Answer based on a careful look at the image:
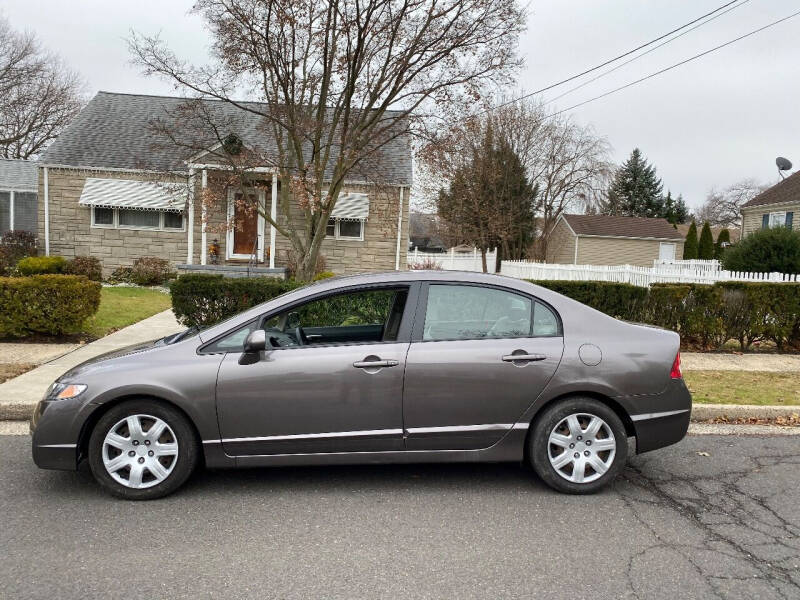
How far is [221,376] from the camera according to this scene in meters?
4.20

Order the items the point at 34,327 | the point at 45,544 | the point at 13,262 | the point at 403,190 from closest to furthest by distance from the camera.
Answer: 1. the point at 45,544
2. the point at 34,327
3. the point at 13,262
4. the point at 403,190

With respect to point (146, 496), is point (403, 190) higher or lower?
higher

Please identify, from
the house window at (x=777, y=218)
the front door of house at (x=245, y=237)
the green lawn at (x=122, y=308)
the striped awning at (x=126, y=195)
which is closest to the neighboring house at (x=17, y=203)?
the striped awning at (x=126, y=195)

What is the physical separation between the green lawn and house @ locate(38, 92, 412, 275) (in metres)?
3.30

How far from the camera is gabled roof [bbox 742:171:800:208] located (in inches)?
1305

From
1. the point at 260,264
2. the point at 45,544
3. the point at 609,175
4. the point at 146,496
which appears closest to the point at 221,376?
the point at 146,496

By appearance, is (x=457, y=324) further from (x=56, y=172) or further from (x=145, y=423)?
(x=56, y=172)

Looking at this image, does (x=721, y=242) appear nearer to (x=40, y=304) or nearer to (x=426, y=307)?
(x=40, y=304)

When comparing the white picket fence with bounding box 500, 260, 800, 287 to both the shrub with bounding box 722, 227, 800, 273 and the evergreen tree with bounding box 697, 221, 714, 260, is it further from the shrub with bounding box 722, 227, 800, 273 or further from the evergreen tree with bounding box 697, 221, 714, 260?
the evergreen tree with bounding box 697, 221, 714, 260

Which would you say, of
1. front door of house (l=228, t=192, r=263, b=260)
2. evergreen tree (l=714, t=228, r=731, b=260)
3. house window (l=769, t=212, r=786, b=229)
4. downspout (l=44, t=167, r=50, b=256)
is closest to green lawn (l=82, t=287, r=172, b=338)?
front door of house (l=228, t=192, r=263, b=260)

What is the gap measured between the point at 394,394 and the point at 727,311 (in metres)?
7.89

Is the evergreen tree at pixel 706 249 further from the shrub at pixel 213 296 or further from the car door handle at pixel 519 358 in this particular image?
the car door handle at pixel 519 358

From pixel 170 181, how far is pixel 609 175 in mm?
26334

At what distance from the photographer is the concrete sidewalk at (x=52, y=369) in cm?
607
